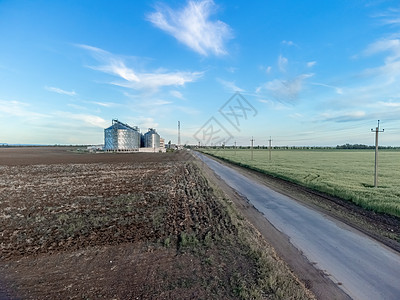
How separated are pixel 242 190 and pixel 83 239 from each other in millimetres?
11512

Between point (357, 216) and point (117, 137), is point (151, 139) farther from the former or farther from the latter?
point (357, 216)

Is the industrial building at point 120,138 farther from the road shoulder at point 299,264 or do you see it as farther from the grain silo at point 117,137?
the road shoulder at point 299,264

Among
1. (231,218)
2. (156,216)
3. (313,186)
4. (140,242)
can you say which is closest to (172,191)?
(156,216)

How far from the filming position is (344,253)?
20.2 ft

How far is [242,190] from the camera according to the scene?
15797mm

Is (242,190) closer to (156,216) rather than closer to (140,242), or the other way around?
(156,216)

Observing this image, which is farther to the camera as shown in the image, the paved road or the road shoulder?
the paved road

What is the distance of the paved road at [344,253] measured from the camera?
4.73m

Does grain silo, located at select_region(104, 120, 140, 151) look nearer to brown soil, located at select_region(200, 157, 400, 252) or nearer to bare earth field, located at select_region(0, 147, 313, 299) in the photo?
bare earth field, located at select_region(0, 147, 313, 299)

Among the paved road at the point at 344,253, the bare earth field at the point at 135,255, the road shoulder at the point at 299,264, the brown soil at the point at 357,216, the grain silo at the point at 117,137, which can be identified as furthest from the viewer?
the grain silo at the point at 117,137

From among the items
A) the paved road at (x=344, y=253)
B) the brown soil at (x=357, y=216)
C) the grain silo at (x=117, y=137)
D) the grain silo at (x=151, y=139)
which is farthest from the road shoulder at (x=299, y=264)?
the grain silo at (x=151, y=139)

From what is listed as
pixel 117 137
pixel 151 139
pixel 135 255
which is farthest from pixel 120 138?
pixel 135 255

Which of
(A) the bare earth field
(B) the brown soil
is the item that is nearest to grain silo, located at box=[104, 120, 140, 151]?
(A) the bare earth field

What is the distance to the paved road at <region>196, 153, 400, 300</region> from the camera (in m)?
4.73
